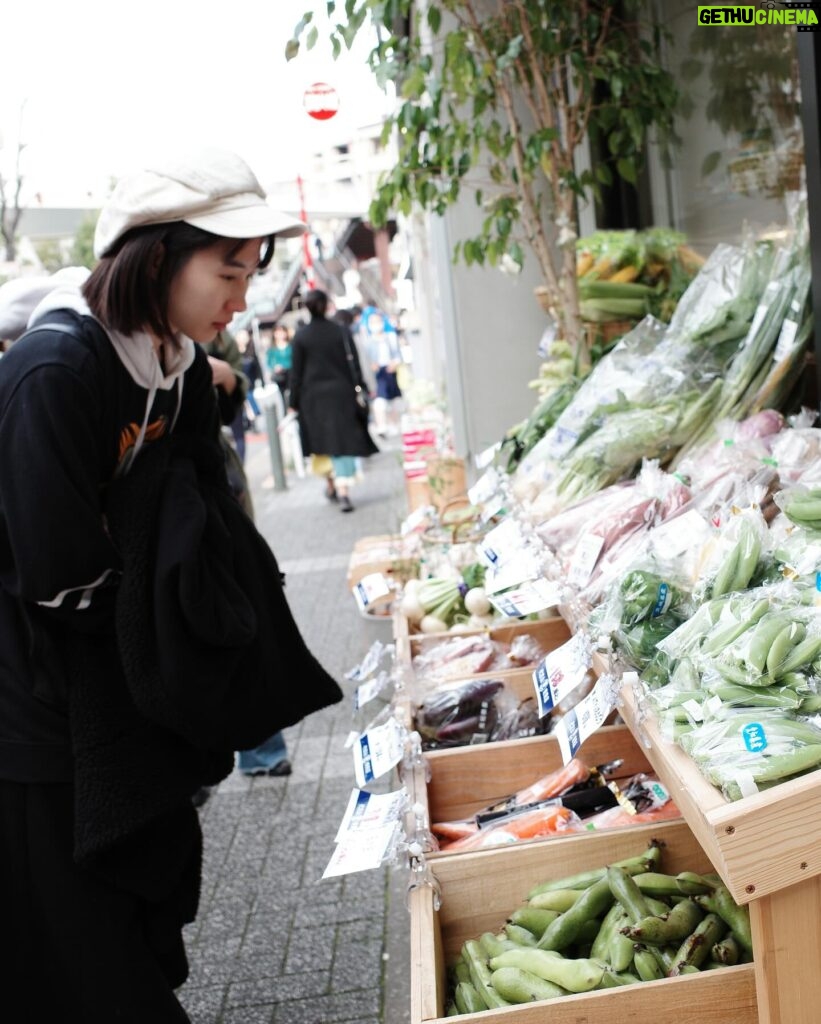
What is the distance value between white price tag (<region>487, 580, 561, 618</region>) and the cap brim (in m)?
1.05

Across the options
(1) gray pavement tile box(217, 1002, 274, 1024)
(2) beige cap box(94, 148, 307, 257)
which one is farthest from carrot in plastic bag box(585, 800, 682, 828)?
(2) beige cap box(94, 148, 307, 257)

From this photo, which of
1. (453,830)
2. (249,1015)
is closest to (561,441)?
(453,830)

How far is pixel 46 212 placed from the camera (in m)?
23.8

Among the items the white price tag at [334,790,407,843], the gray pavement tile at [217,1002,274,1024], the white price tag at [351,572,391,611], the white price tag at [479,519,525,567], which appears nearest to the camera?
the white price tag at [334,790,407,843]

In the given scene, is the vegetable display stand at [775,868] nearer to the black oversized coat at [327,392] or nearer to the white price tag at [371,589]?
the white price tag at [371,589]

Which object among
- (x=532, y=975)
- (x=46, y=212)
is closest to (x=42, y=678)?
(x=532, y=975)

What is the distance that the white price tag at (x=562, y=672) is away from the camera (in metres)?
2.24

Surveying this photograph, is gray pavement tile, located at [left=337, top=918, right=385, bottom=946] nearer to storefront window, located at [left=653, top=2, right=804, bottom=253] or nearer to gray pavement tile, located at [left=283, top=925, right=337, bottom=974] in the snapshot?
gray pavement tile, located at [left=283, top=925, right=337, bottom=974]

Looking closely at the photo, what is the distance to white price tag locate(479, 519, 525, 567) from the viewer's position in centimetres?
313

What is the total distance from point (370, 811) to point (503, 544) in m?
0.99

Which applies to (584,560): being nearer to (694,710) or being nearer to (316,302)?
(694,710)

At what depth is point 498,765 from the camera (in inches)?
114

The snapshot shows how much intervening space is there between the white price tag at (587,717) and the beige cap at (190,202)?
1.14 meters

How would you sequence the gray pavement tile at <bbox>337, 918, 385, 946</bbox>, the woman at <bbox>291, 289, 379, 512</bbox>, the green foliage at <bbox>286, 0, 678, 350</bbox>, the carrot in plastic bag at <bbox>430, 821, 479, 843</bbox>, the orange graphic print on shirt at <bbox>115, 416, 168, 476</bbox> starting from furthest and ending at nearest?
the woman at <bbox>291, 289, 379, 512</bbox> → the green foliage at <bbox>286, 0, 678, 350</bbox> → the gray pavement tile at <bbox>337, 918, 385, 946</bbox> → the carrot in plastic bag at <bbox>430, 821, 479, 843</bbox> → the orange graphic print on shirt at <bbox>115, 416, 168, 476</bbox>
